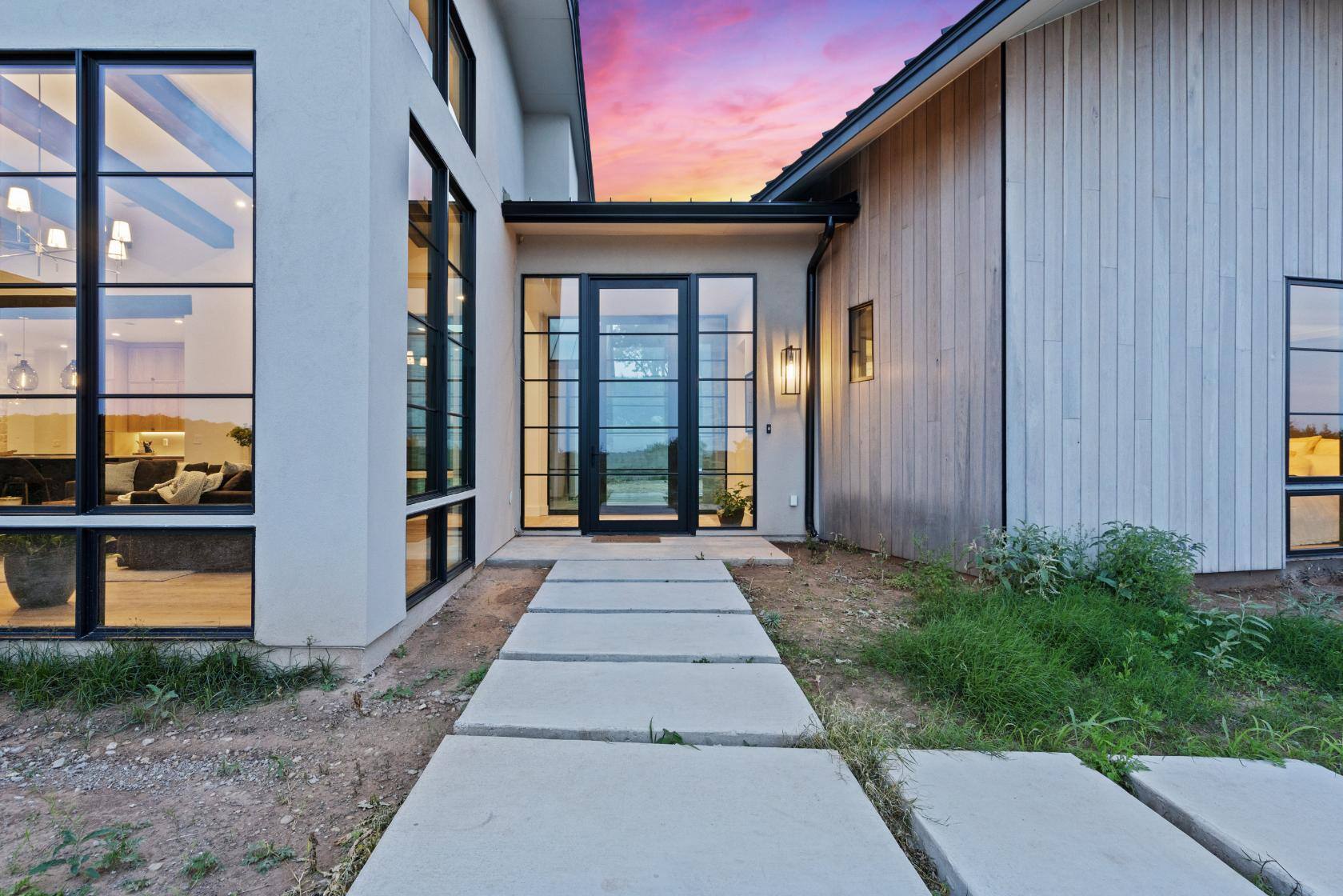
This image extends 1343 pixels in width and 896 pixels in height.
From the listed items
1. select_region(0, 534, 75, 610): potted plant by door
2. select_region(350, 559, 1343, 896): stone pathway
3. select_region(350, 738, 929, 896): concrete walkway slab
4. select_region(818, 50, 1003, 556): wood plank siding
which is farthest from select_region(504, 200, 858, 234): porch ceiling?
select_region(350, 738, 929, 896): concrete walkway slab

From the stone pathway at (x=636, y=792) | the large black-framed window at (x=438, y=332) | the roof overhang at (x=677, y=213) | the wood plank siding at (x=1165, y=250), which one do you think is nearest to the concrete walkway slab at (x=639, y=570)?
the large black-framed window at (x=438, y=332)

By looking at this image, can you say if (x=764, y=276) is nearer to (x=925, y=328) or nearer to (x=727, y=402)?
(x=727, y=402)

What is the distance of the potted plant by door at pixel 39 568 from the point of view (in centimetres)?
255

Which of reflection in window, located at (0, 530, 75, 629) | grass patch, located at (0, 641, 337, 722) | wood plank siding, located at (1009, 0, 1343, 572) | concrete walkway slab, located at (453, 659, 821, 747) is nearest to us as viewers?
concrete walkway slab, located at (453, 659, 821, 747)

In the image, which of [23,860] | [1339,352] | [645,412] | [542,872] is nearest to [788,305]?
[645,412]

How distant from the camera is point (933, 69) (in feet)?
12.5

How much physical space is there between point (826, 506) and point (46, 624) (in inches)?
213

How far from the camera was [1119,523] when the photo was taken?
12.5 feet

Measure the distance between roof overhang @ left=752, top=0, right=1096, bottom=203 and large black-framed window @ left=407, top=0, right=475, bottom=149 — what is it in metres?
3.01

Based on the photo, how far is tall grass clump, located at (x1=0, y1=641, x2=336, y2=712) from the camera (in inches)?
89.0

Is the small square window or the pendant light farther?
the small square window

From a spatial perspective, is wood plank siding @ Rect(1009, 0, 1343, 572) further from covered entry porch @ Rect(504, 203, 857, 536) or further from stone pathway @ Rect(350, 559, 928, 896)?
stone pathway @ Rect(350, 559, 928, 896)

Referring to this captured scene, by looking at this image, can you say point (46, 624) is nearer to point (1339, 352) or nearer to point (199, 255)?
point (199, 255)

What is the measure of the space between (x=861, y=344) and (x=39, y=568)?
5600 mm
